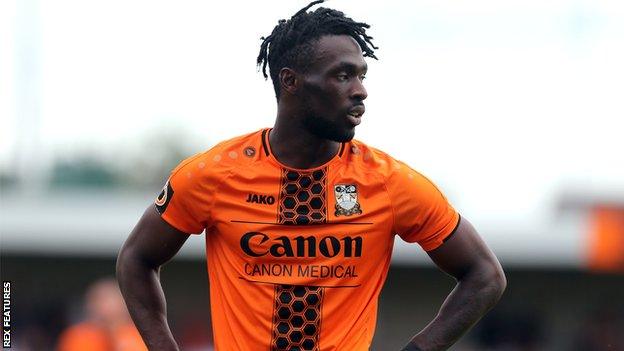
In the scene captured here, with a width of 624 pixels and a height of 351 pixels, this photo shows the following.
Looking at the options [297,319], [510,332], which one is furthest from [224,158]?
[510,332]

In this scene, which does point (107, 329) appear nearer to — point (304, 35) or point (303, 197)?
point (303, 197)

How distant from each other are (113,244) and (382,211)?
9.48m

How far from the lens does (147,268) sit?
Answer: 6855 millimetres

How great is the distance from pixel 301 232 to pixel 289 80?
68 centimetres

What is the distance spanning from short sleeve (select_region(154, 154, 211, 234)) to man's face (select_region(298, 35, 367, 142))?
53cm

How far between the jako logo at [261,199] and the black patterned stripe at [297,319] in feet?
1.26

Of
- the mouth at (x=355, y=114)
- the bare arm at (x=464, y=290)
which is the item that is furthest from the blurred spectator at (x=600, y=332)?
the mouth at (x=355, y=114)

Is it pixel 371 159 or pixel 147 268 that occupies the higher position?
pixel 371 159

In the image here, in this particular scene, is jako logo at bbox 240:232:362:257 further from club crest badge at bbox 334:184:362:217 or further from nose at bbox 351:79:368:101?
nose at bbox 351:79:368:101

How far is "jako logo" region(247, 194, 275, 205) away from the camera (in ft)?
21.9

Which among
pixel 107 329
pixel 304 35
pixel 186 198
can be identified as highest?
pixel 304 35

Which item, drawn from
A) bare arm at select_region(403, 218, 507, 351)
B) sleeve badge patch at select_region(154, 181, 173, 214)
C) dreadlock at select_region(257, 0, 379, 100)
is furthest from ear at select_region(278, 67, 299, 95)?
bare arm at select_region(403, 218, 507, 351)

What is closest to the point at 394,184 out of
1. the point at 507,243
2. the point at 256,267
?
the point at 256,267

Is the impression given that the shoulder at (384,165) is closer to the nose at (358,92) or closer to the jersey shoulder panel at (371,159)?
the jersey shoulder panel at (371,159)
